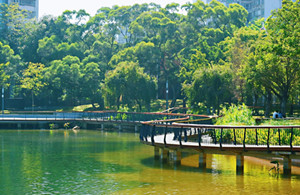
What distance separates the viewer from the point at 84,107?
90750mm

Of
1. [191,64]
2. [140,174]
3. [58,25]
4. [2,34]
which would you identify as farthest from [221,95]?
[2,34]

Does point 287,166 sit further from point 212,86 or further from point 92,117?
point 92,117

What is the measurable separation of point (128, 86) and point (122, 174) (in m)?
44.2

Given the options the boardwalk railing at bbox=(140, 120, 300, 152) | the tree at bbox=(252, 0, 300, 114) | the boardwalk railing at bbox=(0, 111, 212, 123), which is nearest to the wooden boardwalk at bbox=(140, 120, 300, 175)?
the boardwalk railing at bbox=(140, 120, 300, 152)

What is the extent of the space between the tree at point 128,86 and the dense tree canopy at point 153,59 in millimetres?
146

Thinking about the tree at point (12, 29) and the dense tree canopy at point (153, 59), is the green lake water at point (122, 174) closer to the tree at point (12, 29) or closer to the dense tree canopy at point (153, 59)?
the dense tree canopy at point (153, 59)

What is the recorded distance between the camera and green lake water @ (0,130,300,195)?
79.3ft

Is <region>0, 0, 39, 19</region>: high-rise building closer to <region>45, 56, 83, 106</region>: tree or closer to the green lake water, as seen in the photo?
<region>45, 56, 83, 106</region>: tree

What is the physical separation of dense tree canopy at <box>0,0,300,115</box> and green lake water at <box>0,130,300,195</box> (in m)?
16.6

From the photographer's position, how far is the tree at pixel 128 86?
71.9m

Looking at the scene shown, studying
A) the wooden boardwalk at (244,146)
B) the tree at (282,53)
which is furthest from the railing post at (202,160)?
the tree at (282,53)

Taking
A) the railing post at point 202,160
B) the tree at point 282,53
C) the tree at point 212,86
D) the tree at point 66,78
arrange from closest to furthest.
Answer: the railing post at point 202,160
the tree at point 282,53
the tree at point 212,86
the tree at point 66,78

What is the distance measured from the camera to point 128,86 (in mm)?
72188

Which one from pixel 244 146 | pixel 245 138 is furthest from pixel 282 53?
pixel 244 146
